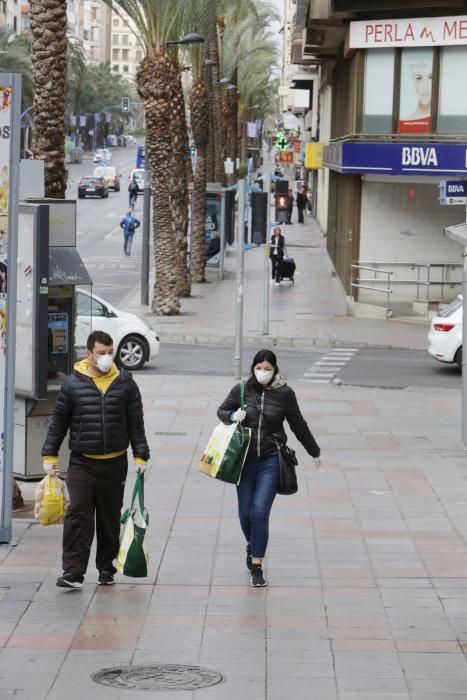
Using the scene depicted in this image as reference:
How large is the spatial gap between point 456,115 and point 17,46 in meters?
59.1

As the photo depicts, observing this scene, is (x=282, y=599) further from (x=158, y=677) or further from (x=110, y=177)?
(x=110, y=177)

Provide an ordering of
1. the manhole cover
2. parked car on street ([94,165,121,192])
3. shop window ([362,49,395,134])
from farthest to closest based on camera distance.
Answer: parked car on street ([94,165,121,192]), shop window ([362,49,395,134]), the manhole cover

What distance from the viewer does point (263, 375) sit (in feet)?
32.9

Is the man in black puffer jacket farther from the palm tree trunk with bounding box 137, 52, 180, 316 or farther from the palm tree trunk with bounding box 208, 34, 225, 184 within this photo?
the palm tree trunk with bounding box 208, 34, 225, 184

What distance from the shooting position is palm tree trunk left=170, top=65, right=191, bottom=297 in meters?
35.1

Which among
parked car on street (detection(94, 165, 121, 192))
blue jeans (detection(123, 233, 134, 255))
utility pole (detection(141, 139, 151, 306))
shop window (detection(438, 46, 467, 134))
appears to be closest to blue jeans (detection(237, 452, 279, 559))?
shop window (detection(438, 46, 467, 134))

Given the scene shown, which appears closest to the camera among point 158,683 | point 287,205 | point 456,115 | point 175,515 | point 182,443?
point 158,683

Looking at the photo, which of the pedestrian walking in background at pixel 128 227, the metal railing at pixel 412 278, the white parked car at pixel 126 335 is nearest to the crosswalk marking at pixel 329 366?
the white parked car at pixel 126 335

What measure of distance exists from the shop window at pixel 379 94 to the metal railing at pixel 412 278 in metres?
3.54

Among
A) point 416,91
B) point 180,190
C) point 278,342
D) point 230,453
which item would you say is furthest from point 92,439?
point 180,190

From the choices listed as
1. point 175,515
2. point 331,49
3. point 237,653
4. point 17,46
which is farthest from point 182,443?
point 17,46

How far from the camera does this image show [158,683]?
783cm

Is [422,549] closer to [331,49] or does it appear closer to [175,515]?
[175,515]

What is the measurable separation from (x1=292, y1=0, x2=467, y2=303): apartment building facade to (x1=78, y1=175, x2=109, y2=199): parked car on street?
46.7 metres
